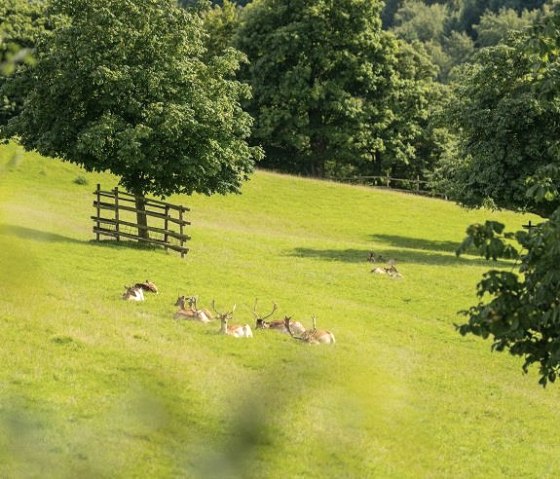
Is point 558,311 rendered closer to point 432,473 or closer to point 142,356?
point 432,473

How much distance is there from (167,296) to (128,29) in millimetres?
12691

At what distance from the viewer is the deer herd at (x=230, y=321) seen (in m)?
21.9

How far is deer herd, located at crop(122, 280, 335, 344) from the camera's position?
2192 centimetres

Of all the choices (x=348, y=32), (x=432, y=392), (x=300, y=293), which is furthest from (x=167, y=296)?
(x=348, y=32)

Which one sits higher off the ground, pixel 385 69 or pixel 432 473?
pixel 385 69

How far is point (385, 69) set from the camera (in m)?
69.4

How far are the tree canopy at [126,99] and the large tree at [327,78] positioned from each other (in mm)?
31603

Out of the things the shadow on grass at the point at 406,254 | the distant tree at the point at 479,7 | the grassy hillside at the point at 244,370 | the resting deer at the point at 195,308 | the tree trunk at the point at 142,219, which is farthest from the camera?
the distant tree at the point at 479,7

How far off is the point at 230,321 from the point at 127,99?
13.1 m

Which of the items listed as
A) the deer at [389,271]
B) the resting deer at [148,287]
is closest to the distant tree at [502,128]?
the deer at [389,271]

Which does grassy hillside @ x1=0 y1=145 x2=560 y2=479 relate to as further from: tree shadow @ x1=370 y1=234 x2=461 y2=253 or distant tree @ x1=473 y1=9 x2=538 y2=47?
distant tree @ x1=473 y1=9 x2=538 y2=47

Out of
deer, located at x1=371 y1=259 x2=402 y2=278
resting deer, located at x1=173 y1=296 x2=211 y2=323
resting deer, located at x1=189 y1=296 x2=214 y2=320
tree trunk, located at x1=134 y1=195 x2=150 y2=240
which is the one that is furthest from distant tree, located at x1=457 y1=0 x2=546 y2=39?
resting deer, located at x1=173 y1=296 x2=211 y2=323

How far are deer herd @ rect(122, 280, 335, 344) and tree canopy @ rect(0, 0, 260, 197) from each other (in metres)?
8.56

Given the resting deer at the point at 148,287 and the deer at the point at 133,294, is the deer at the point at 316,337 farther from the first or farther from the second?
the resting deer at the point at 148,287
